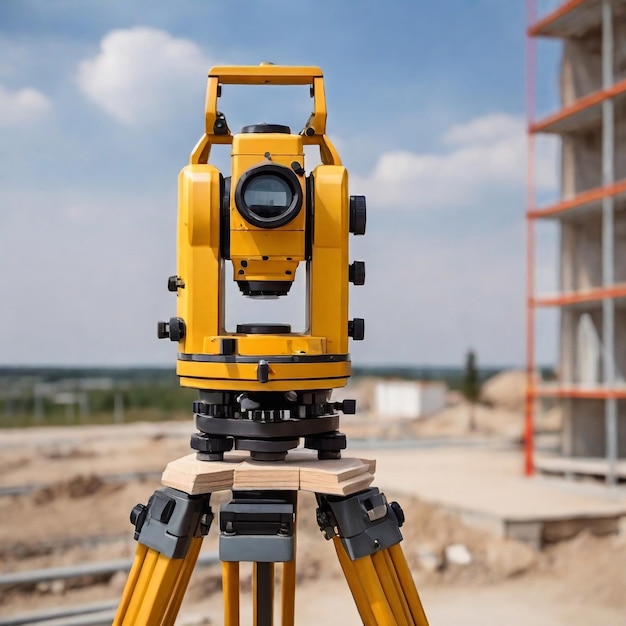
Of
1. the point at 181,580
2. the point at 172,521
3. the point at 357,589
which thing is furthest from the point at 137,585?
the point at 357,589

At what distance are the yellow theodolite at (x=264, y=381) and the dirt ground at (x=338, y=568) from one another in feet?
11.5

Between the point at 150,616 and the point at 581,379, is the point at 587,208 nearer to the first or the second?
the point at 581,379

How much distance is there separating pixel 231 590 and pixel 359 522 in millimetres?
621

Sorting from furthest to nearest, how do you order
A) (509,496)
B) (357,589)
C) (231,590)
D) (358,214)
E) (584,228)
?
(584,228), (509,496), (231,590), (358,214), (357,589)

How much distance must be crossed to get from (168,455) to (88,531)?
5.74 metres

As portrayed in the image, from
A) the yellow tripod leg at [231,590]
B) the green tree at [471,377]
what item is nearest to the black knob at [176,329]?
the yellow tripod leg at [231,590]

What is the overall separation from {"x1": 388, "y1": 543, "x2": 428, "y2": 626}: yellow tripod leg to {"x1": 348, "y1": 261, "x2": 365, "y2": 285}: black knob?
884 mm

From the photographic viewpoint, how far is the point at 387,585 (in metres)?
2.37

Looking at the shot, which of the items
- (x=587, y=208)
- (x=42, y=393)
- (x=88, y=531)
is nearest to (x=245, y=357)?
(x=88, y=531)

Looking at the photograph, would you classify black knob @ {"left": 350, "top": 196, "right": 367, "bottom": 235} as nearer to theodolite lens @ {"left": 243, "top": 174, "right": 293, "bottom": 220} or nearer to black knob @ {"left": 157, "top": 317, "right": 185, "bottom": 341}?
theodolite lens @ {"left": 243, "top": 174, "right": 293, "bottom": 220}

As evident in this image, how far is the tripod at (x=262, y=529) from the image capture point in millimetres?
2268

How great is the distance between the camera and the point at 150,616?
230 centimetres

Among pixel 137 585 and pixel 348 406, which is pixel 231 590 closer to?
pixel 137 585

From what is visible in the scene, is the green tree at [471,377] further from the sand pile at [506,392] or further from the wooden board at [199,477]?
the wooden board at [199,477]
